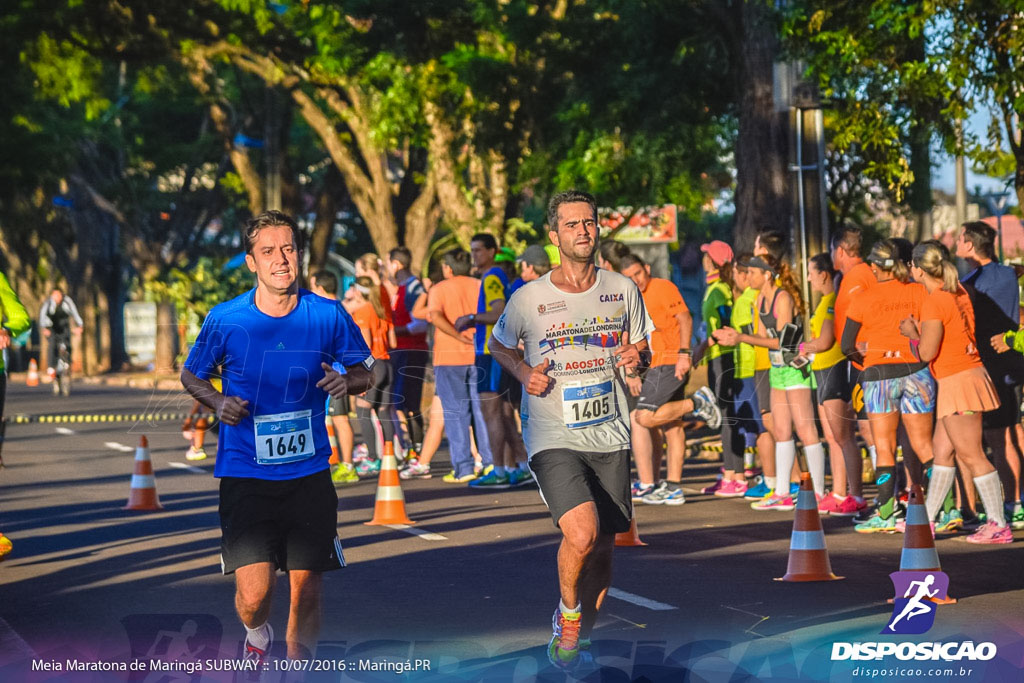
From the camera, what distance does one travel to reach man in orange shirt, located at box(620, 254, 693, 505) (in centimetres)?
1230

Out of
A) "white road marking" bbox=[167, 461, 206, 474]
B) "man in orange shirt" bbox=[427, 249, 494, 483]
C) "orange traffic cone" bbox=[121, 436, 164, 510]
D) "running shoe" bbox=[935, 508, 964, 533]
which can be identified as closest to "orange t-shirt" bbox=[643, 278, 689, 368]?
"man in orange shirt" bbox=[427, 249, 494, 483]

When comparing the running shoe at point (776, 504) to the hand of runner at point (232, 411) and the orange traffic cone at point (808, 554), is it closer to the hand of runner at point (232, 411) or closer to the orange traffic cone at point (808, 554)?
the orange traffic cone at point (808, 554)

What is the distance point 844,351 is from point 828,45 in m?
4.48

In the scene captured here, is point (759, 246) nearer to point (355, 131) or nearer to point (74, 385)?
point (355, 131)

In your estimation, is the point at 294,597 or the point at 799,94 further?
the point at 799,94

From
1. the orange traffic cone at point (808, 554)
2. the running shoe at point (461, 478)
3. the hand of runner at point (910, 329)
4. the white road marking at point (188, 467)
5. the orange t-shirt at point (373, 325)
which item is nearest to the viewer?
the orange traffic cone at point (808, 554)

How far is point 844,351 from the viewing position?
11.0 metres

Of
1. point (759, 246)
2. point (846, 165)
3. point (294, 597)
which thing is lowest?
point (294, 597)

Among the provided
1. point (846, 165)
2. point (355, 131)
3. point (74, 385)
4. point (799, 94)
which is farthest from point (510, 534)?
point (74, 385)

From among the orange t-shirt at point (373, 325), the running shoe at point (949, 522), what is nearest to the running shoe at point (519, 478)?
the orange t-shirt at point (373, 325)

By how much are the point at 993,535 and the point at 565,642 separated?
14.9ft

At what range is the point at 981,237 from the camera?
10617 mm

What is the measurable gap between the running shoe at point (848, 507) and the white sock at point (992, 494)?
5.53 feet

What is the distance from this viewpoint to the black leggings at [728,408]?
13086mm
